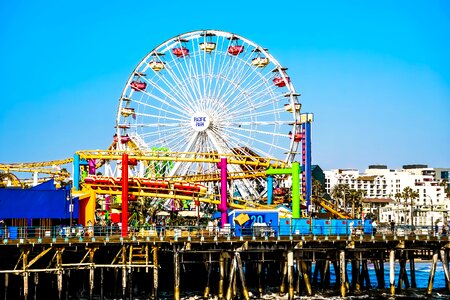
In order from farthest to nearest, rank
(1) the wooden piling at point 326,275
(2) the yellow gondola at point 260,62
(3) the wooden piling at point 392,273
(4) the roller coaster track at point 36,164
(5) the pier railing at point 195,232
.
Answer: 1. (4) the roller coaster track at point 36,164
2. (2) the yellow gondola at point 260,62
3. (1) the wooden piling at point 326,275
4. (3) the wooden piling at point 392,273
5. (5) the pier railing at point 195,232

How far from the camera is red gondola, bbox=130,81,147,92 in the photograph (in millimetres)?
103188

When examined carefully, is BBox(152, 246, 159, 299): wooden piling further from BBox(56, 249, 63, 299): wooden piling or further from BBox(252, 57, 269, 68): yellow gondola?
BBox(252, 57, 269, 68): yellow gondola

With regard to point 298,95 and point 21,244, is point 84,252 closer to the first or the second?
point 21,244

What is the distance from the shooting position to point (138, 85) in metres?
103

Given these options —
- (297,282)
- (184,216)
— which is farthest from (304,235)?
(184,216)

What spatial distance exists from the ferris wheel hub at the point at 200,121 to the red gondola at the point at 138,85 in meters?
8.75

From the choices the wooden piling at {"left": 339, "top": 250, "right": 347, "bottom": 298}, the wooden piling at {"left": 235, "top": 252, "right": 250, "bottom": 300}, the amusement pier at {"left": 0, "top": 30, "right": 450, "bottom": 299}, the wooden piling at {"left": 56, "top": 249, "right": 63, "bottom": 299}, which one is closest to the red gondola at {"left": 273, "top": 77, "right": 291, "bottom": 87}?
the amusement pier at {"left": 0, "top": 30, "right": 450, "bottom": 299}

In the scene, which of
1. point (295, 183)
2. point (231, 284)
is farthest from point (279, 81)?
point (231, 284)

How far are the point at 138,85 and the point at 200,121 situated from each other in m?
10.5

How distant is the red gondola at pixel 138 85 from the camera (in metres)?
103

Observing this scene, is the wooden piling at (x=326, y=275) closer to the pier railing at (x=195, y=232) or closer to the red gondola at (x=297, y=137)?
the pier railing at (x=195, y=232)

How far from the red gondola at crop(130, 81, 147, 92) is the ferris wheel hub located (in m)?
8.75

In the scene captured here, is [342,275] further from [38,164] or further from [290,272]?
[38,164]

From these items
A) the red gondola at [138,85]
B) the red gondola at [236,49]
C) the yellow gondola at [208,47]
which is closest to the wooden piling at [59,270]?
the red gondola at [138,85]
